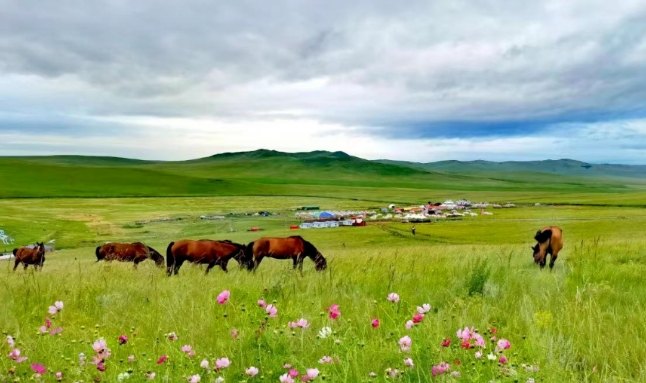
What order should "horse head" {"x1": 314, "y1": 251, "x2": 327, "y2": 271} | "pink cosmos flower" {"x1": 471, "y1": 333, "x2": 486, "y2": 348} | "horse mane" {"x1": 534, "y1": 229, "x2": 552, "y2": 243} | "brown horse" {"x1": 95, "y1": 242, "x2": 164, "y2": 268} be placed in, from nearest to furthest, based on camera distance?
"pink cosmos flower" {"x1": 471, "y1": 333, "x2": 486, "y2": 348} < "horse head" {"x1": 314, "y1": 251, "x2": 327, "y2": 271} < "horse mane" {"x1": 534, "y1": 229, "x2": 552, "y2": 243} < "brown horse" {"x1": 95, "y1": 242, "x2": 164, "y2": 268}

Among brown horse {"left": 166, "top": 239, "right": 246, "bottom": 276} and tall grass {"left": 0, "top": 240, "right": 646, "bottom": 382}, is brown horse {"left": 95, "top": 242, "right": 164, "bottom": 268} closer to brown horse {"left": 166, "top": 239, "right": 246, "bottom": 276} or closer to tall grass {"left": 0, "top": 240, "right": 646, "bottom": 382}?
brown horse {"left": 166, "top": 239, "right": 246, "bottom": 276}

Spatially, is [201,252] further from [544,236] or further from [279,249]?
[544,236]

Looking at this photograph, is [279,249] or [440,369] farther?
[279,249]

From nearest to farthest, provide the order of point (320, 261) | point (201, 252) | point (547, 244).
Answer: point (547, 244), point (320, 261), point (201, 252)

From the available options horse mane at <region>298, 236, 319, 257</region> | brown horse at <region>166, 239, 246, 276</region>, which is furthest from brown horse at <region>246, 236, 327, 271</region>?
brown horse at <region>166, 239, 246, 276</region>

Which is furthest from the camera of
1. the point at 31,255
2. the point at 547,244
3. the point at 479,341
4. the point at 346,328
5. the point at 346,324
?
the point at 31,255

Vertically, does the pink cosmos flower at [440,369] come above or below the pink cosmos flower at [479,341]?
below

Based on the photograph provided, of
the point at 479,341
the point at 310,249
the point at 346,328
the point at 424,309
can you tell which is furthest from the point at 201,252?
the point at 479,341

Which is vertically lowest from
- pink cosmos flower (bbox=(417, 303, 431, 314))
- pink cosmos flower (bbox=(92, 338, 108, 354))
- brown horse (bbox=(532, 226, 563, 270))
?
brown horse (bbox=(532, 226, 563, 270))

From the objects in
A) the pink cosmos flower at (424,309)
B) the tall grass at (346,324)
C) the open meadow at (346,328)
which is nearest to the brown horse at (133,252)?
the open meadow at (346,328)

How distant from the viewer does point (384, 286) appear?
738cm

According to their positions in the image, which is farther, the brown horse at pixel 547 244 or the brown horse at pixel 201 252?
the brown horse at pixel 201 252

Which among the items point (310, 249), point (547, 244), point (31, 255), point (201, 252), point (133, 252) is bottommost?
point (31, 255)

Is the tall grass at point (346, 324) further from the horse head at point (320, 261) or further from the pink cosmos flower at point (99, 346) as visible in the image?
the horse head at point (320, 261)
